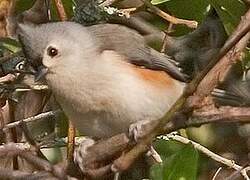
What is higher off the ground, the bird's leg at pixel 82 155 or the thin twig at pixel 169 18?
the thin twig at pixel 169 18

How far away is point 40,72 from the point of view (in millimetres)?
2654

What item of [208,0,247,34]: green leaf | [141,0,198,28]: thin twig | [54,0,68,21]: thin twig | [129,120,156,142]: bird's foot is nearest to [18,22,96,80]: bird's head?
[54,0,68,21]: thin twig

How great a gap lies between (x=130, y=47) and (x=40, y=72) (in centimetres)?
35

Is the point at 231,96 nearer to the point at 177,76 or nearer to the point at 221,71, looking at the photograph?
the point at 177,76

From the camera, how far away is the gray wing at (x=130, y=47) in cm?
279

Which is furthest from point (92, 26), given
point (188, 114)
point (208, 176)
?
point (188, 114)

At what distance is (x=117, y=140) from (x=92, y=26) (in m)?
0.85

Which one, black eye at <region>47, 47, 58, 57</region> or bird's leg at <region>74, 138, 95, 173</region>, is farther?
black eye at <region>47, 47, 58, 57</region>

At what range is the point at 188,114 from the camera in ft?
5.98

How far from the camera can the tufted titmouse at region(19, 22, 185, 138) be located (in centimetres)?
264

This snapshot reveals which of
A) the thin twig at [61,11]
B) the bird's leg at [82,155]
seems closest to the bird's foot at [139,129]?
the bird's leg at [82,155]

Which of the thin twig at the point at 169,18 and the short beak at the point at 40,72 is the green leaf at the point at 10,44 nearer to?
the short beak at the point at 40,72

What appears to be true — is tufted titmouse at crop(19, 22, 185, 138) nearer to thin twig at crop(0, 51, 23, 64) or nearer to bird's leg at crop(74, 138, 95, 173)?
bird's leg at crop(74, 138, 95, 173)

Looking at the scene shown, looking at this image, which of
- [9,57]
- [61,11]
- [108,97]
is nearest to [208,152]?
[108,97]
